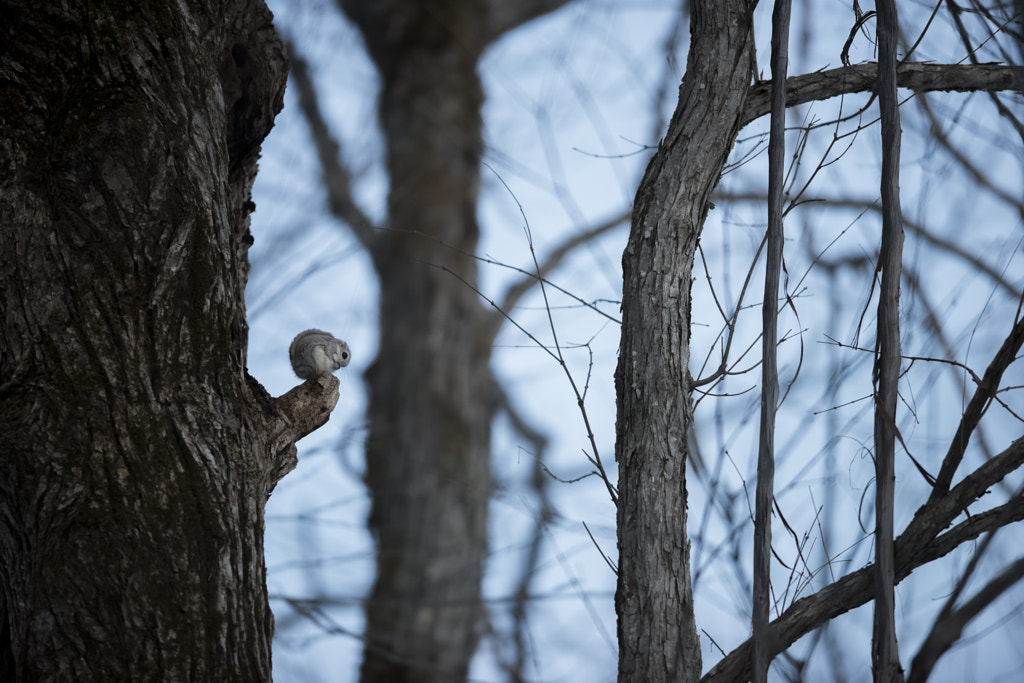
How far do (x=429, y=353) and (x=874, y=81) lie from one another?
117 inches

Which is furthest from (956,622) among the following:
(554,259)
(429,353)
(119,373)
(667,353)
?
(554,259)

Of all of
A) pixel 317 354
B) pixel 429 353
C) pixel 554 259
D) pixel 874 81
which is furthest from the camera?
pixel 554 259

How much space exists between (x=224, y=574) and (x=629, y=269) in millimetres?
779

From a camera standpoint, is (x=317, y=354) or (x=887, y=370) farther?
(x=317, y=354)

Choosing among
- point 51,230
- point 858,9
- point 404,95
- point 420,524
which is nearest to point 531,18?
point 404,95

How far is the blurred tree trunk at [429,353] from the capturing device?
3.92 meters

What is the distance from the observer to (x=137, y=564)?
1.21 metres

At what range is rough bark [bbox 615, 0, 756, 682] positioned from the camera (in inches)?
44.5

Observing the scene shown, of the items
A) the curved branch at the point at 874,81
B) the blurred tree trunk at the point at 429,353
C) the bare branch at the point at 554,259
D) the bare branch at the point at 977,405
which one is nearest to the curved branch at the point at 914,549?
the bare branch at the point at 977,405

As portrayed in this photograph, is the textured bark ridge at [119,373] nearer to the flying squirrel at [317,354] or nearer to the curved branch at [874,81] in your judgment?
the flying squirrel at [317,354]

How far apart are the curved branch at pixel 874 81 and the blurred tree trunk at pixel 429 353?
2556 millimetres

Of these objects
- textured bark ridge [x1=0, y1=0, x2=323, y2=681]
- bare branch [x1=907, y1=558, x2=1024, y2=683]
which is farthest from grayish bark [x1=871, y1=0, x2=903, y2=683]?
textured bark ridge [x1=0, y1=0, x2=323, y2=681]

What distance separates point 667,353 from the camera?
1187 mm

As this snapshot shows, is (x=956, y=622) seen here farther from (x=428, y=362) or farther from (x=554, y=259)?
(x=554, y=259)
